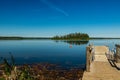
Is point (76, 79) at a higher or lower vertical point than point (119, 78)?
lower

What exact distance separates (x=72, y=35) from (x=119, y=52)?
480 ft

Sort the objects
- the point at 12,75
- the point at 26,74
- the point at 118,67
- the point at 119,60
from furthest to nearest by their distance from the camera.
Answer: the point at 119,60
the point at 118,67
the point at 26,74
the point at 12,75

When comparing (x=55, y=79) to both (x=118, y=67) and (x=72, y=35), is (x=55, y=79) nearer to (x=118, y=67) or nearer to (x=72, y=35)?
(x=118, y=67)

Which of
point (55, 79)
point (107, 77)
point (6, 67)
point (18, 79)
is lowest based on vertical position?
point (55, 79)

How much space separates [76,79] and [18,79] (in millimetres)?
9142

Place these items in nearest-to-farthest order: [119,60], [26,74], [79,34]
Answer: [26,74], [119,60], [79,34]

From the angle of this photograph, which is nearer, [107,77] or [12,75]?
[12,75]

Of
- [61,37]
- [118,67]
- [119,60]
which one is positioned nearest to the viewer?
[118,67]

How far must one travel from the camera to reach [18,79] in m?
6.58

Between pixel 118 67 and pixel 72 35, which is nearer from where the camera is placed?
pixel 118 67

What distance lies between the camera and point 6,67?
20.5ft

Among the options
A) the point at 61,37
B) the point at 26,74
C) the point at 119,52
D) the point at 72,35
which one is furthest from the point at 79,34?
the point at 26,74

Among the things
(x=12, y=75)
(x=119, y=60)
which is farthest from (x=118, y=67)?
(x=12, y=75)

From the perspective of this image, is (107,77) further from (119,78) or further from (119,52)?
(119,52)
